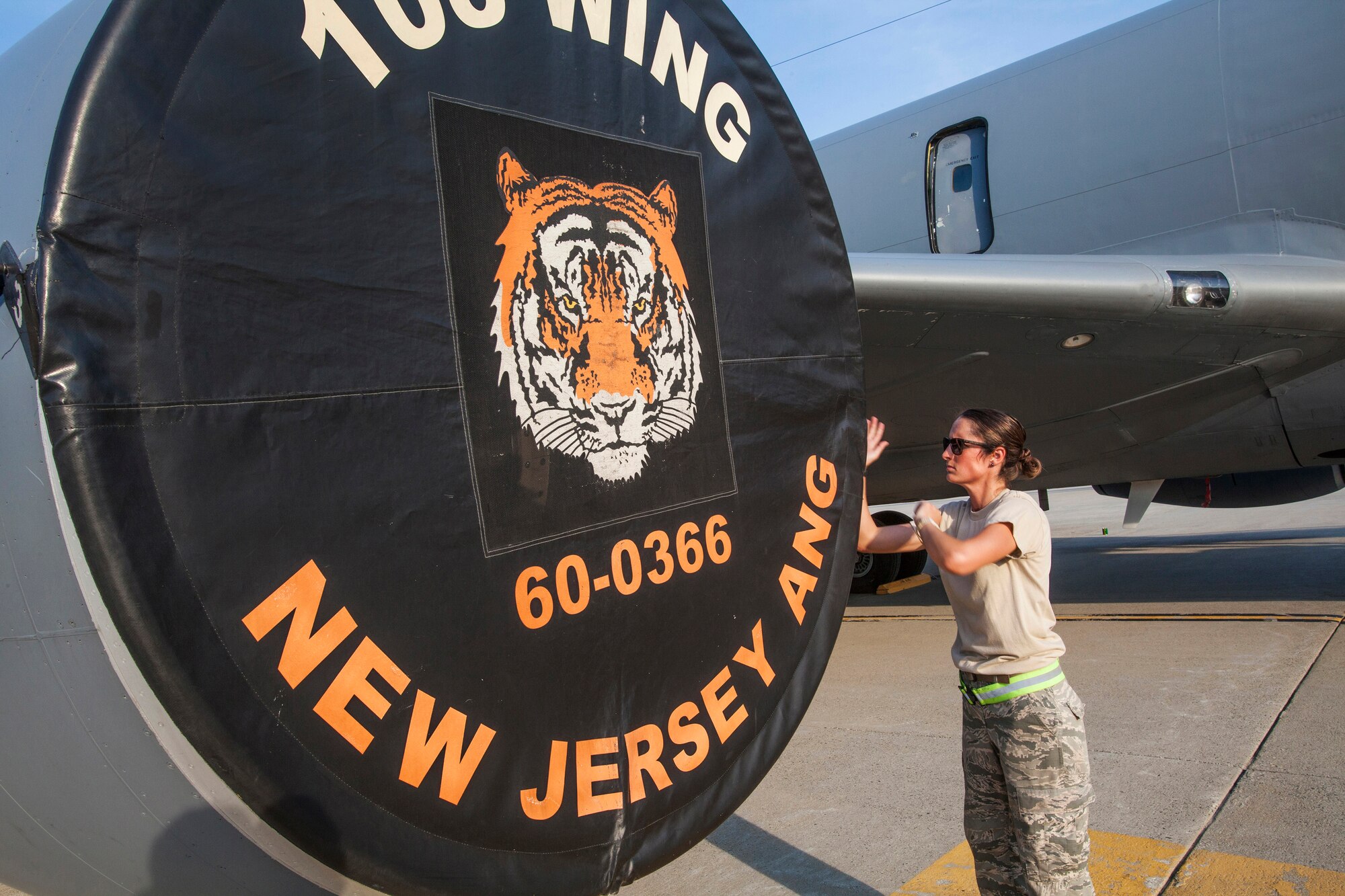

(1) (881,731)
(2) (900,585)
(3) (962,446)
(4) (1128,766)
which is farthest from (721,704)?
(2) (900,585)

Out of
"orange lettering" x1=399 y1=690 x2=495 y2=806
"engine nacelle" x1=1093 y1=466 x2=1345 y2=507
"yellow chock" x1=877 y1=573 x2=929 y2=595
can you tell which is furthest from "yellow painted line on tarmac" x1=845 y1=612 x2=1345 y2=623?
"orange lettering" x1=399 y1=690 x2=495 y2=806

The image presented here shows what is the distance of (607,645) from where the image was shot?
163cm

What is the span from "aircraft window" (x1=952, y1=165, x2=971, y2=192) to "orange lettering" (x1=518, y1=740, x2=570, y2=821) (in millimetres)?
6425

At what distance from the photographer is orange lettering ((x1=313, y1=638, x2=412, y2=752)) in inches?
49.6

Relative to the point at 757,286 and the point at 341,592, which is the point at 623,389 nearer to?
the point at 757,286

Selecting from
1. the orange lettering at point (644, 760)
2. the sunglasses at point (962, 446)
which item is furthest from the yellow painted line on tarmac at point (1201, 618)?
the orange lettering at point (644, 760)

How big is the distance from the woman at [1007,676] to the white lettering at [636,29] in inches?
44.4

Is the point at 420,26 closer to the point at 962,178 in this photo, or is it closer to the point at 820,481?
the point at 820,481

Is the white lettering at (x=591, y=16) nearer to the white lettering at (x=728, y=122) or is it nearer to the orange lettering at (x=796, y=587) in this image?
the white lettering at (x=728, y=122)

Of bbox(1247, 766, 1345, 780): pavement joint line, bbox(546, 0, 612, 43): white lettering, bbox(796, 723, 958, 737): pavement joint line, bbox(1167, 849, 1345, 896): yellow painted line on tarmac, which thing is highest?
bbox(546, 0, 612, 43): white lettering

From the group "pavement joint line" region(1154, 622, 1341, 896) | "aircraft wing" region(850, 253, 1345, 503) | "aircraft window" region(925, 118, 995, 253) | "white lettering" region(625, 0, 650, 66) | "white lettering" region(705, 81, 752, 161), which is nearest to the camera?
"white lettering" region(625, 0, 650, 66)

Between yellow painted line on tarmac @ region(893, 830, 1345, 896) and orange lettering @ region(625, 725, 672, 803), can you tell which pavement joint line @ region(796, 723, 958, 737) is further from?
orange lettering @ region(625, 725, 672, 803)

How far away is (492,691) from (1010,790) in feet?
5.23

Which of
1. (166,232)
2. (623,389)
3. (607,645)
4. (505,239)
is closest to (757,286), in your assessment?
(623,389)
